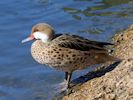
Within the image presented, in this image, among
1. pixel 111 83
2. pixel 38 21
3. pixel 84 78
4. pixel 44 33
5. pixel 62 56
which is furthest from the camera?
pixel 38 21

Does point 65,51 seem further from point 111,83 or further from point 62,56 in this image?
point 111,83

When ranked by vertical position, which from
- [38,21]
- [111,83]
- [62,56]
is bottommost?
[38,21]

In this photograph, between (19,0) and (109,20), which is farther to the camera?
(19,0)

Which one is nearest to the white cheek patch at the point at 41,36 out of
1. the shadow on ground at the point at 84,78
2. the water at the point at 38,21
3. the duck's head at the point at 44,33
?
the duck's head at the point at 44,33

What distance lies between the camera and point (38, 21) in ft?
36.8

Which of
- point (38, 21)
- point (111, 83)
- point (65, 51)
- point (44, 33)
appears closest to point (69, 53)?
point (65, 51)

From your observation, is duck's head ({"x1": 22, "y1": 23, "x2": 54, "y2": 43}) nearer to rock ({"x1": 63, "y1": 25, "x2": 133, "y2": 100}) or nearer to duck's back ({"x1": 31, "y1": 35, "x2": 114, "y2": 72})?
duck's back ({"x1": 31, "y1": 35, "x2": 114, "y2": 72})

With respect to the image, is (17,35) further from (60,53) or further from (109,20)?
(60,53)

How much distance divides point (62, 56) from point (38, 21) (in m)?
4.04

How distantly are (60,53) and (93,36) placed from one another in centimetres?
318

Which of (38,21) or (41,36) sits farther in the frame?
(38,21)

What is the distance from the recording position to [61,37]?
749 centimetres

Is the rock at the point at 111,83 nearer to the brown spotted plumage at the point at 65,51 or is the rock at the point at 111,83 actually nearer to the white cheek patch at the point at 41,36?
the brown spotted plumage at the point at 65,51

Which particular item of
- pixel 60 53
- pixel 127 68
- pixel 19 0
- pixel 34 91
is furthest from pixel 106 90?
pixel 19 0
